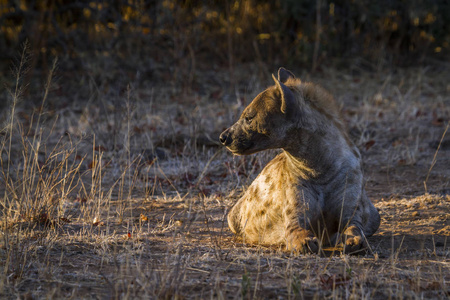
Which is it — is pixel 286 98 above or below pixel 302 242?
above

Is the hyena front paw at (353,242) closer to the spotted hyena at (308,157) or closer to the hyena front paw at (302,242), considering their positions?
the spotted hyena at (308,157)

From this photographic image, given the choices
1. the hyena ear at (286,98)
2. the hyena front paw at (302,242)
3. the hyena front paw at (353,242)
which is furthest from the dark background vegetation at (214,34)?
the hyena front paw at (353,242)

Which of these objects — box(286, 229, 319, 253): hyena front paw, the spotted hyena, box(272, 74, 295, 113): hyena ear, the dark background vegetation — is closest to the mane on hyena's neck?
the spotted hyena

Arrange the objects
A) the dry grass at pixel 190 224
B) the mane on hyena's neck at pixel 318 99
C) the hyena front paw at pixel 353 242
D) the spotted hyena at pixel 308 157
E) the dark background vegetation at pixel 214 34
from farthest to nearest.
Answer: the dark background vegetation at pixel 214 34 → the mane on hyena's neck at pixel 318 99 → the spotted hyena at pixel 308 157 → the hyena front paw at pixel 353 242 → the dry grass at pixel 190 224

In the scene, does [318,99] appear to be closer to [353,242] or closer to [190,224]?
[353,242]

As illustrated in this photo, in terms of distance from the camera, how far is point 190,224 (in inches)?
170

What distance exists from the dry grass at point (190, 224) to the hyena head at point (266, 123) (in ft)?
1.70

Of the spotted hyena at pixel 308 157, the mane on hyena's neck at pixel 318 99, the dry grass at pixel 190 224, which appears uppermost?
the mane on hyena's neck at pixel 318 99

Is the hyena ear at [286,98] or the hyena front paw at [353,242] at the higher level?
the hyena ear at [286,98]

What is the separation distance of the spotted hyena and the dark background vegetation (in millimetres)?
7225

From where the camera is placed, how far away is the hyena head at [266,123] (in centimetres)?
444

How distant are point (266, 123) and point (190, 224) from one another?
35.1 inches

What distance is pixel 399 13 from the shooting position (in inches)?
516

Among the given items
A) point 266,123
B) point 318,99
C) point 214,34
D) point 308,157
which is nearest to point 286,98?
point 266,123
